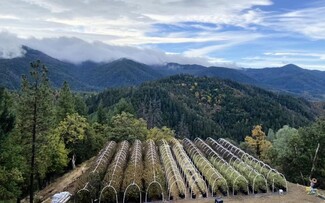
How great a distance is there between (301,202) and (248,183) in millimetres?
4263

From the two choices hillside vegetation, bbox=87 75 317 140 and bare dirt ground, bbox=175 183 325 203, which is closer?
bare dirt ground, bbox=175 183 325 203

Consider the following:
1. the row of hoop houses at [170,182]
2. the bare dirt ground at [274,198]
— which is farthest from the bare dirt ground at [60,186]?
the bare dirt ground at [274,198]

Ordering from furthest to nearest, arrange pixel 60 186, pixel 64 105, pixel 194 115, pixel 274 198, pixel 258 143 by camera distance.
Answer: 1. pixel 194 115
2. pixel 258 143
3. pixel 64 105
4. pixel 60 186
5. pixel 274 198

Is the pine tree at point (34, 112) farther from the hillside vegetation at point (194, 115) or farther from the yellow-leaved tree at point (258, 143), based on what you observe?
the hillside vegetation at point (194, 115)

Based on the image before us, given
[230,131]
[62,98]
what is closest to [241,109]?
[230,131]

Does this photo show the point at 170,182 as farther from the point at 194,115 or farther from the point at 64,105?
the point at 194,115

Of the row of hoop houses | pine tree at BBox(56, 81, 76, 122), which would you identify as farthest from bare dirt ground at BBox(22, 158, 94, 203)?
pine tree at BBox(56, 81, 76, 122)

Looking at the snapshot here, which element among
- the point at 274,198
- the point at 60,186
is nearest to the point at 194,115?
the point at 60,186

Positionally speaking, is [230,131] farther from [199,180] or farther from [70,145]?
[199,180]

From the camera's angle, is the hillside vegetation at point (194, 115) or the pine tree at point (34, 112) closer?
the pine tree at point (34, 112)

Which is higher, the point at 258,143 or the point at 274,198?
the point at 274,198

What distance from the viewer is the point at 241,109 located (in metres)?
199

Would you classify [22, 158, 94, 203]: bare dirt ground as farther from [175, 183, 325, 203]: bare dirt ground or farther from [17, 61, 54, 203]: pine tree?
[175, 183, 325, 203]: bare dirt ground

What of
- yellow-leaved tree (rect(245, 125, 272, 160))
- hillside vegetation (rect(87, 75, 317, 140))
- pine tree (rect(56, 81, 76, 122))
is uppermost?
pine tree (rect(56, 81, 76, 122))
